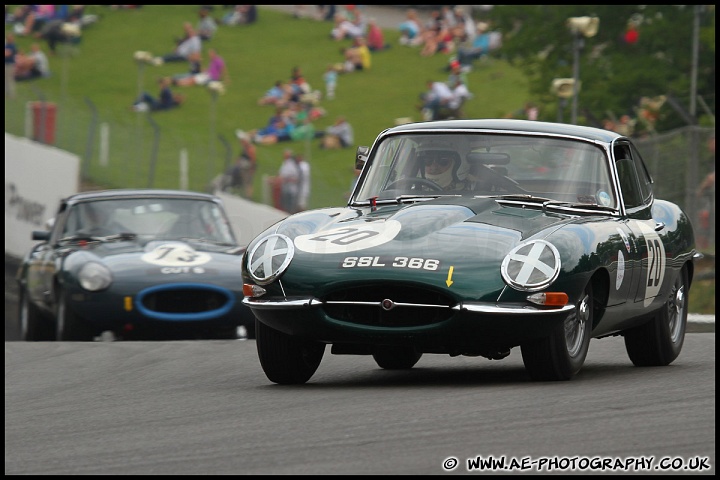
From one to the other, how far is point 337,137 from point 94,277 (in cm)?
1828

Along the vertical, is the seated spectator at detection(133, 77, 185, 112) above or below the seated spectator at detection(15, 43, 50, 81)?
below

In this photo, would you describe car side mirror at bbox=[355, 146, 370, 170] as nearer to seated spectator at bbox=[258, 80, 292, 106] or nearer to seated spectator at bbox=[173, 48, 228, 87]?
seated spectator at bbox=[258, 80, 292, 106]

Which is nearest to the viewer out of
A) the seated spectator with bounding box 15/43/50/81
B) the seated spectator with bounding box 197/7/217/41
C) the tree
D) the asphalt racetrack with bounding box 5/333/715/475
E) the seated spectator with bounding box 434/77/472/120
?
the asphalt racetrack with bounding box 5/333/715/475

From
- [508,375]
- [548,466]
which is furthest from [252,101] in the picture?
[548,466]

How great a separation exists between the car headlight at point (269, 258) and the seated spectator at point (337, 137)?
2170 cm

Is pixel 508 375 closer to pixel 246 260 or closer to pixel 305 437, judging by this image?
pixel 246 260

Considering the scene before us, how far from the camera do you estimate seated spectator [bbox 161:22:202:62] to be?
4019cm

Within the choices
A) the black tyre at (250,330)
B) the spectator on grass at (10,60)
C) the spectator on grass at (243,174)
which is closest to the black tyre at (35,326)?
the black tyre at (250,330)

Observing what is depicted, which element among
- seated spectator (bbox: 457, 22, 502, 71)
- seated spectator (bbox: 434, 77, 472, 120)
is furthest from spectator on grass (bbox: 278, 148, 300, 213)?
seated spectator (bbox: 457, 22, 502, 71)

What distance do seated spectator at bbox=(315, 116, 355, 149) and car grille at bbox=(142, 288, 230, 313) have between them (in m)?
17.1

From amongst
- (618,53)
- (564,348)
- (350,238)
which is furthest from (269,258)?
(618,53)

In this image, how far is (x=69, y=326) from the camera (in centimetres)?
1245

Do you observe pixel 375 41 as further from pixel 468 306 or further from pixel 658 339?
pixel 468 306

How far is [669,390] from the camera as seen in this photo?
24.0ft
